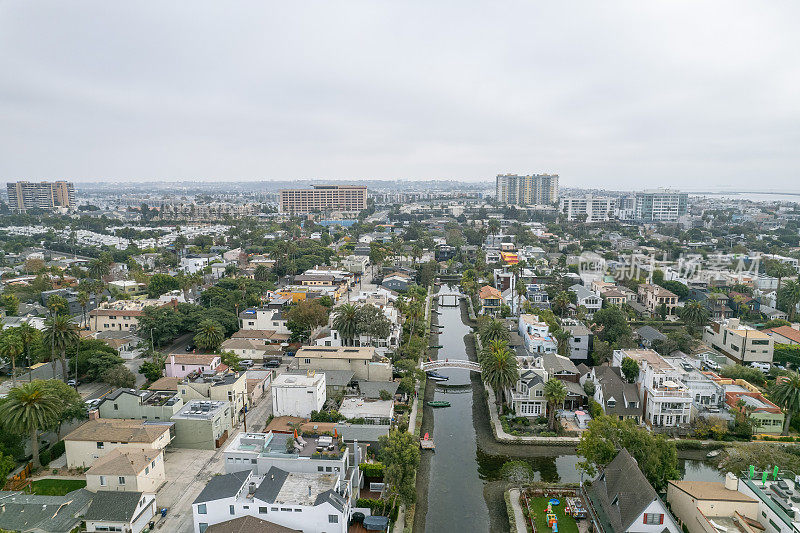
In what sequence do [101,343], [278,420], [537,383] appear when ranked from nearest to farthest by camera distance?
[278,420]
[537,383]
[101,343]

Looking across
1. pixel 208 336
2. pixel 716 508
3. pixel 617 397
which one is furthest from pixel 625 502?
pixel 208 336

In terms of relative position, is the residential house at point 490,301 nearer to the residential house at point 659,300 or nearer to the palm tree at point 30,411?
the residential house at point 659,300

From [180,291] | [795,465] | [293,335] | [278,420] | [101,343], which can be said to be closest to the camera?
[795,465]

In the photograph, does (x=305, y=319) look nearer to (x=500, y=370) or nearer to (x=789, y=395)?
(x=500, y=370)

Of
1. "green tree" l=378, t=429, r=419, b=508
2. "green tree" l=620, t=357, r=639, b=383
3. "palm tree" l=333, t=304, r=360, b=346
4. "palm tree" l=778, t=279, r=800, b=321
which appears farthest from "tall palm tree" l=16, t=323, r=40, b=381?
"palm tree" l=778, t=279, r=800, b=321

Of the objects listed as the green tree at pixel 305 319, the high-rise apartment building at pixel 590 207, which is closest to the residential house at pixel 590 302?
the green tree at pixel 305 319

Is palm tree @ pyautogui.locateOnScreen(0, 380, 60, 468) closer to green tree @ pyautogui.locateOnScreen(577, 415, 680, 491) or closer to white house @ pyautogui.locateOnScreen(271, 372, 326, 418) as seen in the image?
white house @ pyautogui.locateOnScreen(271, 372, 326, 418)

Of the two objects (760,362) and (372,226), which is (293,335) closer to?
(760,362)

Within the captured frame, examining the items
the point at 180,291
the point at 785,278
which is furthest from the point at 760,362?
the point at 180,291
